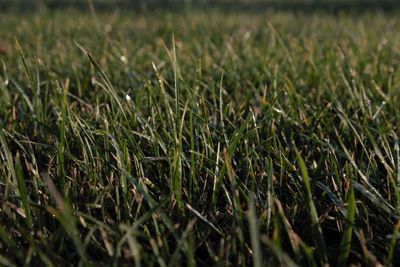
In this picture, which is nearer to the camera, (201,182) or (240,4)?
(201,182)

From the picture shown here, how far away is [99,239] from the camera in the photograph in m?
0.73

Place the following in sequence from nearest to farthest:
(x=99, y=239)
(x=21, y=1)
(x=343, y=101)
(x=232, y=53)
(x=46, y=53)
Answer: (x=99, y=239) < (x=343, y=101) < (x=232, y=53) < (x=46, y=53) < (x=21, y=1)

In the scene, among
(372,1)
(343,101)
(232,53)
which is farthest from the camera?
(372,1)

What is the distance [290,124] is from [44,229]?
1.97ft

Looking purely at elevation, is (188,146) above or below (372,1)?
above

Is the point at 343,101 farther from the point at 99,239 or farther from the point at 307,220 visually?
the point at 99,239

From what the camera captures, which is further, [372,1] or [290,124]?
[372,1]

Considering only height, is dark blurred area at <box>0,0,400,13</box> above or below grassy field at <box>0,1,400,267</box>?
below

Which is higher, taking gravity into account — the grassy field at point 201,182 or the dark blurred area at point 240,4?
the grassy field at point 201,182

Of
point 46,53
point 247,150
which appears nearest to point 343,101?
point 247,150

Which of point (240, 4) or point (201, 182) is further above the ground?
point (201, 182)

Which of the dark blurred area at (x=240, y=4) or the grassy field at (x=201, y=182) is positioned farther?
the dark blurred area at (x=240, y=4)

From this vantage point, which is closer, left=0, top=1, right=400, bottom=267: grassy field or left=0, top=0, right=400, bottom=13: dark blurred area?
left=0, top=1, right=400, bottom=267: grassy field

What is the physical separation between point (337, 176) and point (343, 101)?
55 centimetres
